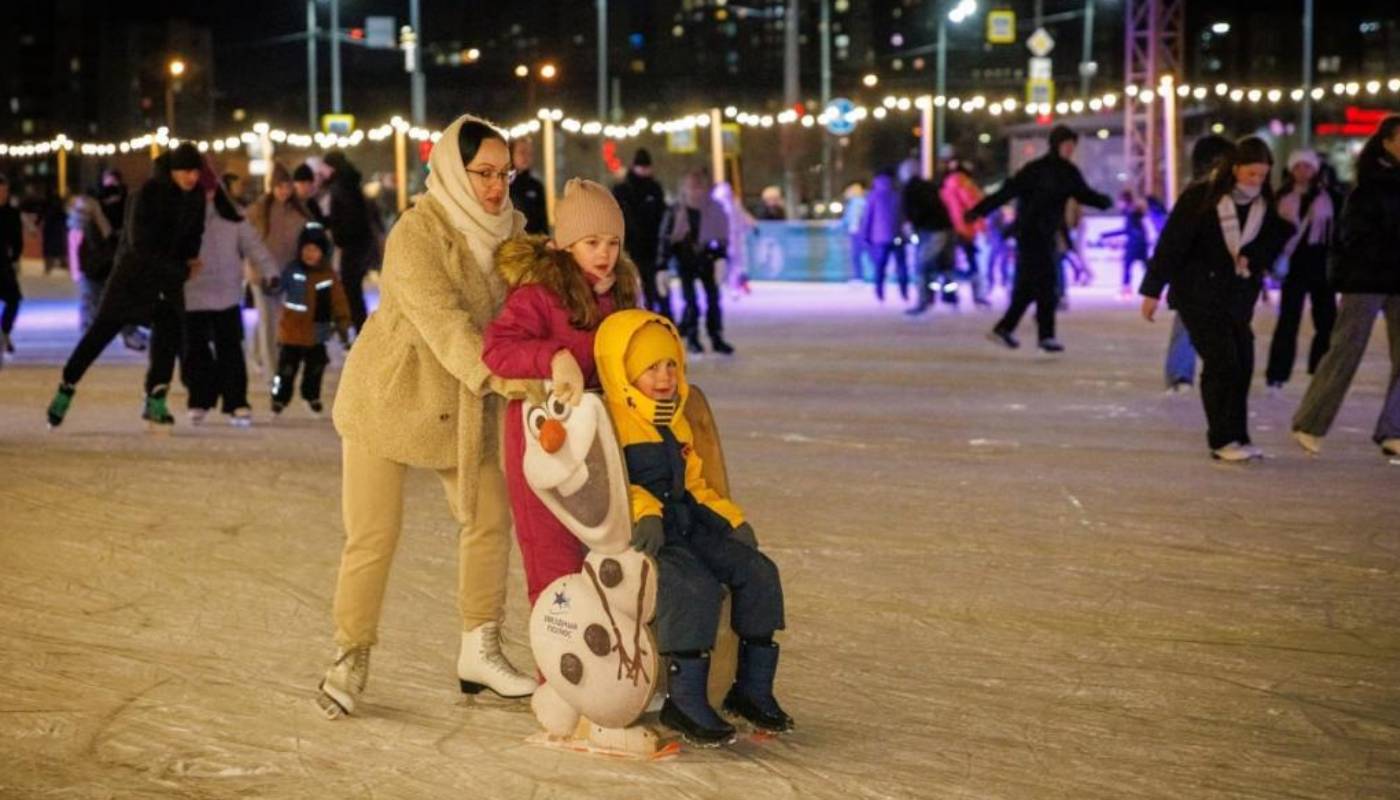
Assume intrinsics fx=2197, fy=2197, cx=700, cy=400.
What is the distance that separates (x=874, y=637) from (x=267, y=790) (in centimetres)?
220

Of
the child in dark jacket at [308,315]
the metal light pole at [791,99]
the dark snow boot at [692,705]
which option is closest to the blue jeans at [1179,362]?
the child in dark jacket at [308,315]

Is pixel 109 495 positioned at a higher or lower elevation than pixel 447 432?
lower

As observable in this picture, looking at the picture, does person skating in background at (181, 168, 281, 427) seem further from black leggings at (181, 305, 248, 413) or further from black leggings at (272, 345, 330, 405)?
black leggings at (272, 345, 330, 405)

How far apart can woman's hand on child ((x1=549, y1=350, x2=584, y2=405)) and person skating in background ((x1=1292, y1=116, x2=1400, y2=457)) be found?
651 centimetres

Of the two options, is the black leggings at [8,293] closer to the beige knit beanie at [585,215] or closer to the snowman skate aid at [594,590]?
the beige knit beanie at [585,215]

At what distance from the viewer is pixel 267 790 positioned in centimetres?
464

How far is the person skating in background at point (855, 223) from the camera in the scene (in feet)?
98.1

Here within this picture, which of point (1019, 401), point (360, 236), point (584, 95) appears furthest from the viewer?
point (584, 95)

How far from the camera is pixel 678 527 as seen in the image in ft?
16.0

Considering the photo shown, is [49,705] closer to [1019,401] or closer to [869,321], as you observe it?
[1019,401]

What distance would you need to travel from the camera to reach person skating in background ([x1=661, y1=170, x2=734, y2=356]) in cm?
1759

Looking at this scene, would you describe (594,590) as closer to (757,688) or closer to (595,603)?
(595,603)

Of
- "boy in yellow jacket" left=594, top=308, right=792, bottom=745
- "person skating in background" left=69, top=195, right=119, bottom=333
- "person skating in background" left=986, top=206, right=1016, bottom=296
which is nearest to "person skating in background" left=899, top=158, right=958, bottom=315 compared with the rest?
"person skating in background" left=986, top=206, right=1016, bottom=296

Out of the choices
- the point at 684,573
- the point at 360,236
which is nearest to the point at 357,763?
the point at 684,573
